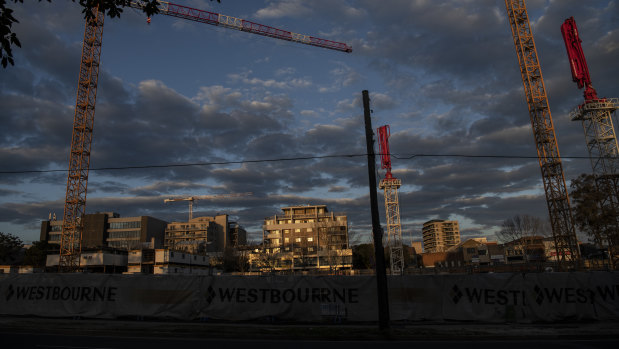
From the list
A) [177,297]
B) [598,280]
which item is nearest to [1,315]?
[177,297]

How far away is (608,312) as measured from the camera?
1535 centimetres

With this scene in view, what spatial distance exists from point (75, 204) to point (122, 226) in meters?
69.9

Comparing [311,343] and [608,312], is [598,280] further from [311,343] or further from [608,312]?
[311,343]

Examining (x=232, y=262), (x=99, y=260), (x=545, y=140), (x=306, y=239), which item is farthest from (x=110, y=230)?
(x=545, y=140)

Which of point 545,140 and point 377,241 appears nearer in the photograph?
point 377,241

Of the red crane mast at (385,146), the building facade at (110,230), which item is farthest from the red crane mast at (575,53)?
the building facade at (110,230)

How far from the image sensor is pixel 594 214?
52.2m

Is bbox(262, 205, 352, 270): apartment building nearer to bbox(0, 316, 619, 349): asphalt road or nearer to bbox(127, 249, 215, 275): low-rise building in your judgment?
bbox(127, 249, 215, 275): low-rise building

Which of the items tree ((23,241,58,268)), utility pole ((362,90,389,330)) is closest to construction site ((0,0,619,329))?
utility pole ((362,90,389,330))

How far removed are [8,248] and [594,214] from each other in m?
114

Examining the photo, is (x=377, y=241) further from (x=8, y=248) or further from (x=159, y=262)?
(x=8, y=248)

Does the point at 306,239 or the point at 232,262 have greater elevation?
the point at 306,239

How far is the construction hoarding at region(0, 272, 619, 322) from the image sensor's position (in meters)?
15.6

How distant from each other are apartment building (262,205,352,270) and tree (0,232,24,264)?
58157 millimetres
